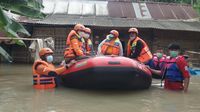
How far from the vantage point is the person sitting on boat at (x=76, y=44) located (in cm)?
882

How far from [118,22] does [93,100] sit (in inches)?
434

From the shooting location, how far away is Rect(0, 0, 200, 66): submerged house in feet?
57.7

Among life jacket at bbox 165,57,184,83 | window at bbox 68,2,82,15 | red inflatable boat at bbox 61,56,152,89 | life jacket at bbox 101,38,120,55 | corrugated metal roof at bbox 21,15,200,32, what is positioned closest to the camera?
red inflatable boat at bbox 61,56,152,89

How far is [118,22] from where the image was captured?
59.4 ft

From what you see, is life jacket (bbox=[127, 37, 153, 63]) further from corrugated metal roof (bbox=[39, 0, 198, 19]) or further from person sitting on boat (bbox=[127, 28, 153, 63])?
corrugated metal roof (bbox=[39, 0, 198, 19])

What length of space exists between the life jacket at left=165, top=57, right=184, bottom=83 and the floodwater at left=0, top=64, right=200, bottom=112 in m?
0.33

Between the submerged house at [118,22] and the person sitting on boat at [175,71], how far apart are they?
853 cm

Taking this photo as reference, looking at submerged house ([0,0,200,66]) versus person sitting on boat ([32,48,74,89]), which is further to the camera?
submerged house ([0,0,200,66])

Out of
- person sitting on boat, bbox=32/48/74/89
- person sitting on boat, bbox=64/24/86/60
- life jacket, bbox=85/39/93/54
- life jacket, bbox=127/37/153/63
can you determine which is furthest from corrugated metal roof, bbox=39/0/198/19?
person sitting on boat, bbox=32/48/74/89

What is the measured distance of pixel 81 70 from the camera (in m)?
8.23

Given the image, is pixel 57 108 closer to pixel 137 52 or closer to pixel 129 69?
pixel 129 69

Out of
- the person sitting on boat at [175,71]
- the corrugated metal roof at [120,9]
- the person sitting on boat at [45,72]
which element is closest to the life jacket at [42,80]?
the person sitting on boat at [45,72]

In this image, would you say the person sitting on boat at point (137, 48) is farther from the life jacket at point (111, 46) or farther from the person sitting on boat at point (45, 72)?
the person sitting on boat at point (45, 72)

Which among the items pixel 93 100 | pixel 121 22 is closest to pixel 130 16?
pixel 121 22
